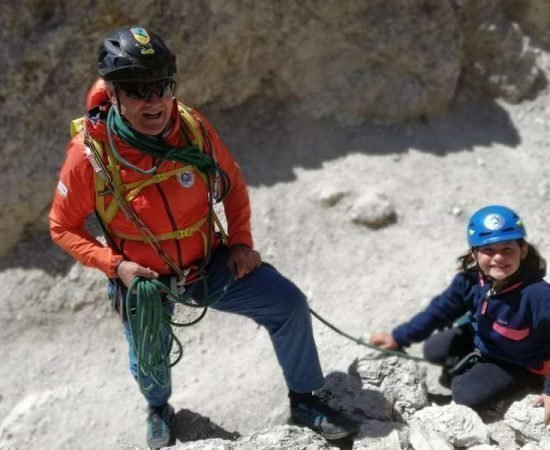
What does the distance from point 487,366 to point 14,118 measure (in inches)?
141

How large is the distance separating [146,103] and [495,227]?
180cm

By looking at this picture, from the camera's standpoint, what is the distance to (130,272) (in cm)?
297

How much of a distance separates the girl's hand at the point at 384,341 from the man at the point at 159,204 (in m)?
0.76

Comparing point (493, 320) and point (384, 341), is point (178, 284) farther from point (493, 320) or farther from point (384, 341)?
point (493, 320)

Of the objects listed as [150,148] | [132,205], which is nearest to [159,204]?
[132,205]

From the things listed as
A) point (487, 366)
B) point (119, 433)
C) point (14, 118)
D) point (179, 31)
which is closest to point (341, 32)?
point (179, 31)

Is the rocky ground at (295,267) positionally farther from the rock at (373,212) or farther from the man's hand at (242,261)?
the man's hand at (242,261)

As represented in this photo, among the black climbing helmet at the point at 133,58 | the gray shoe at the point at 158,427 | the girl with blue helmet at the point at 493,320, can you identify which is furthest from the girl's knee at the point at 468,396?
the black climbing helmet at the point at 133,58

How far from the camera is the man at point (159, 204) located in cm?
281

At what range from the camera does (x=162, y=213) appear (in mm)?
2975

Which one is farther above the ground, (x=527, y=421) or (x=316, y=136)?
(x=316, y=136)

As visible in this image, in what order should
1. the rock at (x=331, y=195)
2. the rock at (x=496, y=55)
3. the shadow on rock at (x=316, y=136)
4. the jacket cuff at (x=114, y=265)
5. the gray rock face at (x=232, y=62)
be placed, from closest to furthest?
the jacket cuff at (x=114, y=265)
the gray rock face at (x=232, y=62)
the rock at (x=331, y=195)
the shadow on rock at (x=316, y=136)
the rock at (x=496, y=55)

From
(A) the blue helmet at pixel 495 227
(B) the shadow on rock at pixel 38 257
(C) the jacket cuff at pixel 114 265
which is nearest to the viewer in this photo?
(C) the jacket cuff at pixel 114 265

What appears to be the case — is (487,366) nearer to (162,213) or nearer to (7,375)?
(162,213)
